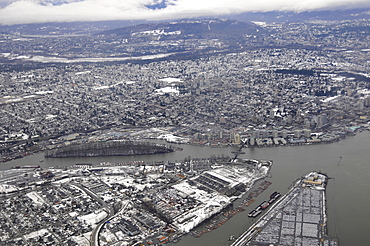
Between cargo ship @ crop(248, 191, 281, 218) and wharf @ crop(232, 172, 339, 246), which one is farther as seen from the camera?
cargo ship @ crop(248, 191, 281, 218)

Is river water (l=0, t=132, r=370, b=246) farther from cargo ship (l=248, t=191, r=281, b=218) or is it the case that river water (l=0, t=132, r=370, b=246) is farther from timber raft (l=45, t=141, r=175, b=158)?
timber raft (l=45, t=141, r=175, b=158)

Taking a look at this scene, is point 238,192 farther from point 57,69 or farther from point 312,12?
point 312,12

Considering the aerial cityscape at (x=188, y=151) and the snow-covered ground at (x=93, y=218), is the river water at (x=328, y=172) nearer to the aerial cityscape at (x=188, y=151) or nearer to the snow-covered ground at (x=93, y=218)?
the aerial cityscape at (x=188, y=151)

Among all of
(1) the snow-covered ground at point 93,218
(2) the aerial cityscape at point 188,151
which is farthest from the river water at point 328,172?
(1) the snow-covered ground at point 93,218

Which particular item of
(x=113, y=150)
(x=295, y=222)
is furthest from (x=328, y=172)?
(x=113, y=150)

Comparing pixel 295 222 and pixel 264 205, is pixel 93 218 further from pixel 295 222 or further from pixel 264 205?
pixel 295 222

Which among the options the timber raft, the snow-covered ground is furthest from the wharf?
the timber raft
